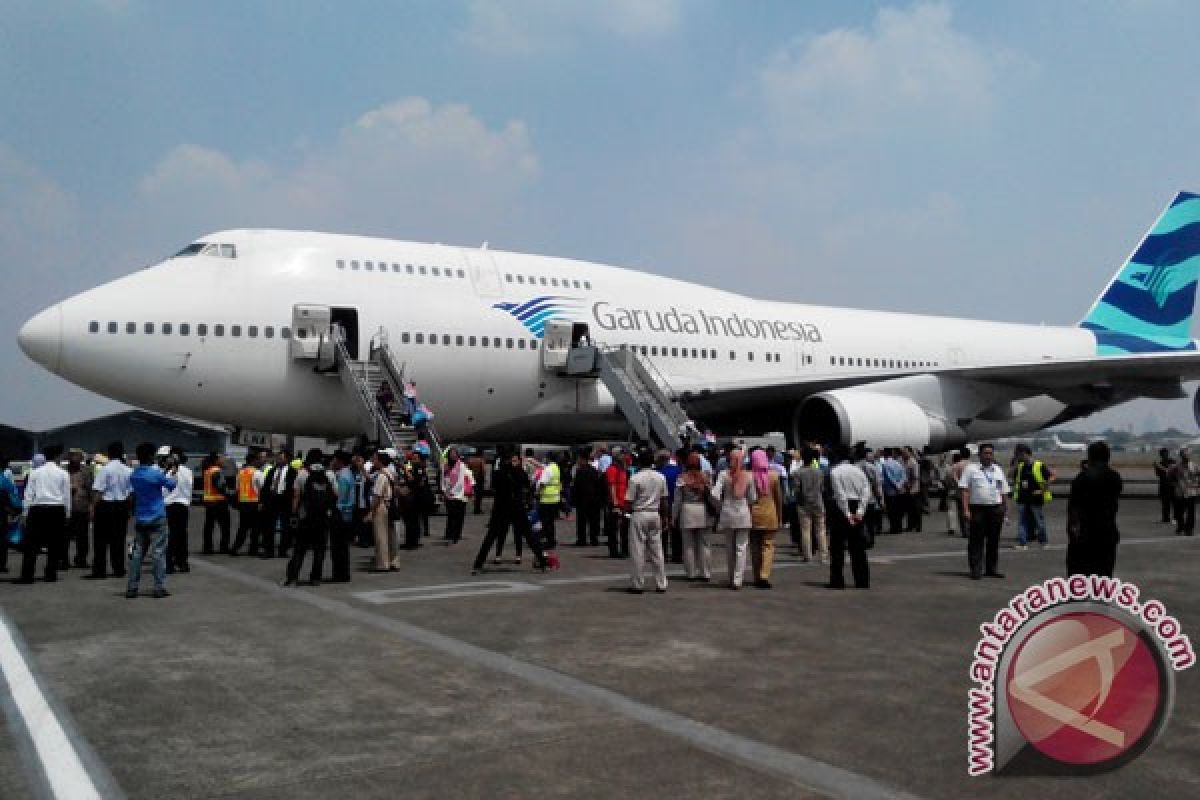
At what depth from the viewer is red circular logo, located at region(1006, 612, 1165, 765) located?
412cm

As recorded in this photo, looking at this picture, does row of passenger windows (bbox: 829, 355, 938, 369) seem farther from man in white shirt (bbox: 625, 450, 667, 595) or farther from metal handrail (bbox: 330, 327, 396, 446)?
man in white shirt (bbox: 625, 450, 667, 595)

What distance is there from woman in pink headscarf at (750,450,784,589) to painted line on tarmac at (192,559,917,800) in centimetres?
407

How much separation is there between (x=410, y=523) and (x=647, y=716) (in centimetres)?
874

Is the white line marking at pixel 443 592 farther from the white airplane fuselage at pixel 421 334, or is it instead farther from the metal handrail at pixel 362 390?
the white airplane fuselage at pixel 421 334

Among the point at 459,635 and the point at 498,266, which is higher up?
the point at 498,266

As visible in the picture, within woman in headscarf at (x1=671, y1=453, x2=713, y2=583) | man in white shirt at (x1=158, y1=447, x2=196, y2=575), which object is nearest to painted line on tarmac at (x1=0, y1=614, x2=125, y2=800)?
man in white shirt at (x1=158, y1=447, x2=196, y2=575)

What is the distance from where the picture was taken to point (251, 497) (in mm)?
12477

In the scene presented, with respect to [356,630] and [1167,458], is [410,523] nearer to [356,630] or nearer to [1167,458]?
[356,630]

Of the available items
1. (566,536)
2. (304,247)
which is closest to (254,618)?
(566,536)

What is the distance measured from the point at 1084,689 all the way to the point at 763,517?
5.48 m

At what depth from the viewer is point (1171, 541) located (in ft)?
46.1

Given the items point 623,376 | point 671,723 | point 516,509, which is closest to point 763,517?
point 516,509

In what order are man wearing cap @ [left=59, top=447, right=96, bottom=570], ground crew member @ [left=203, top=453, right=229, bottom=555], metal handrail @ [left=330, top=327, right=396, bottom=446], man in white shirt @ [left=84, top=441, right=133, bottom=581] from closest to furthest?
man in white shirt @ [left=84, top=441, right=133, bottom=581] → man wearing cap @ [left=59, top=447, right=96, bottom=570] → ground crew member @ [left=203, top=453, right=229, bottom=555] → metal handrail @ [left=330, top=327, right=396, bottom=446]

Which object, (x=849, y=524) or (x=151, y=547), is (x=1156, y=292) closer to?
(x=849, y=524)
